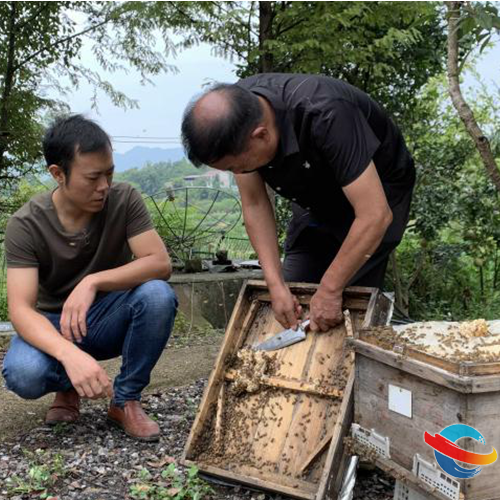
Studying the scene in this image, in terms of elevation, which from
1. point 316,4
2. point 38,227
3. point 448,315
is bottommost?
point 448,315

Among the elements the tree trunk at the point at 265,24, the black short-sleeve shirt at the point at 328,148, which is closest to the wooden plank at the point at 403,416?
the black short-sleeve shirt at the point at 328,148

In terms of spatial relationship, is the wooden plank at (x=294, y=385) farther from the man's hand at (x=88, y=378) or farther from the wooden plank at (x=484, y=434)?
the wooden plank at (x=484, y=434)

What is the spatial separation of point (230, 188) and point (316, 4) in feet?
9.59

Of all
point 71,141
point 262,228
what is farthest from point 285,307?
point 71,141

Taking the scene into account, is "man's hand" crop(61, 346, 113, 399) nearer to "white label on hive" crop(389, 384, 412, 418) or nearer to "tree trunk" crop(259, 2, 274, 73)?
"white label on hive" crop(389, 384, 412, 418)

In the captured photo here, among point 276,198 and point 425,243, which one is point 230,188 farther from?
point 425,243

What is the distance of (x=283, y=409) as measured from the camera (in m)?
2.95

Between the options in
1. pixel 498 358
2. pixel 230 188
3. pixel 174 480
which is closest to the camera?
pixel 498 358

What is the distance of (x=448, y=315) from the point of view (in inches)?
245

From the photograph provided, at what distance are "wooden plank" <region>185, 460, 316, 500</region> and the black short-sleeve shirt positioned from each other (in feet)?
3.82

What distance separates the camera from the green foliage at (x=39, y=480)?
2766 millimetres

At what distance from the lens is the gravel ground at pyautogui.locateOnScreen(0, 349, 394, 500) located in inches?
109

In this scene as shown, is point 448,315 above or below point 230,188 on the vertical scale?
below

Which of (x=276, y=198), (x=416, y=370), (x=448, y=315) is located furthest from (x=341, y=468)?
(x=276, y=198)
